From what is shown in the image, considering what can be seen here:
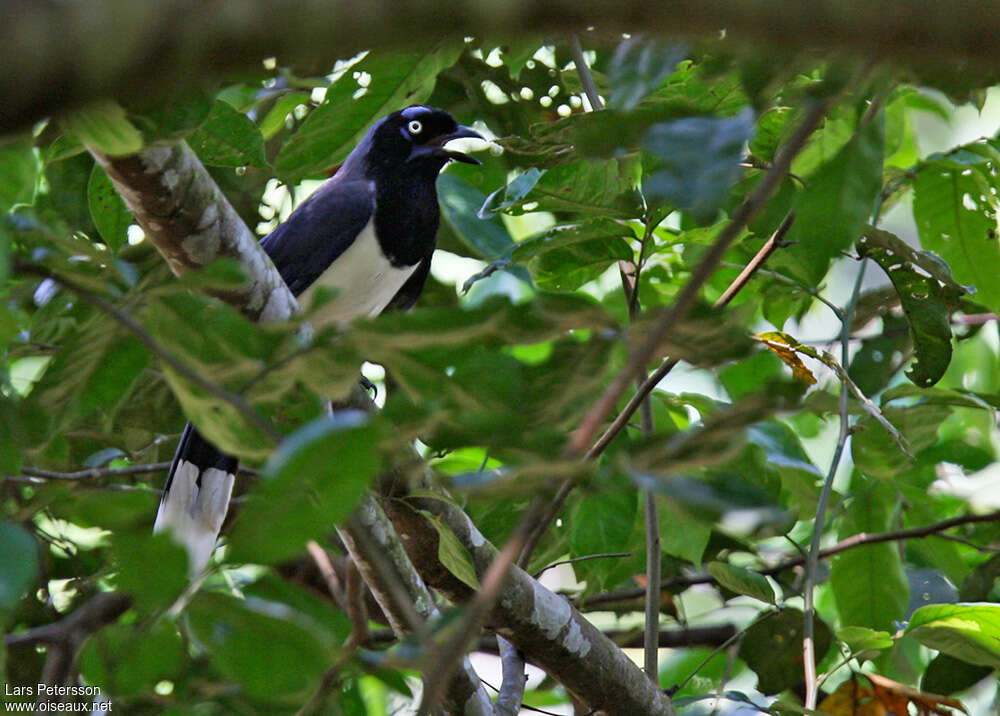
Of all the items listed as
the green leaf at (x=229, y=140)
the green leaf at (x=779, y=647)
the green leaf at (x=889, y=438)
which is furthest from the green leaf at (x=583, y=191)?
the green leaf at (x=779, y=647)

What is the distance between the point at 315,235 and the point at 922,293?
80.8 inches

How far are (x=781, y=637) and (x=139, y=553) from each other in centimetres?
218

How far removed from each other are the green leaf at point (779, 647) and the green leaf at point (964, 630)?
0.66 m

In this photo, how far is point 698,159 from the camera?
2.82 feet

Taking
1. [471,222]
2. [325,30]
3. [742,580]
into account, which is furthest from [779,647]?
[325,30]

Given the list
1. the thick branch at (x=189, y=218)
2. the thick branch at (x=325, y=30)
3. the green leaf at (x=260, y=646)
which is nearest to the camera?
the thick branch at (x=325, y=30)

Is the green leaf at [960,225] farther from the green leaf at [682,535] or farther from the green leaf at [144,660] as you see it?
the green leaf at [144,660]

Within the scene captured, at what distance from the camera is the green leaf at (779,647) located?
2691 millimetres

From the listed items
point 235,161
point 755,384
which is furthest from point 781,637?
point 235,161

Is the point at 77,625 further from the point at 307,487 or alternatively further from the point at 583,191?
the point at 307,487

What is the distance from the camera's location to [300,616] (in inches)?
35.5

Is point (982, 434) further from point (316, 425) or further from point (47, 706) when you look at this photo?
point (316, 425)

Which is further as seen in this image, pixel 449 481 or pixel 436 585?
pixel 436 585

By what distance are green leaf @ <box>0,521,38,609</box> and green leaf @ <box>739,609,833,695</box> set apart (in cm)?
218
